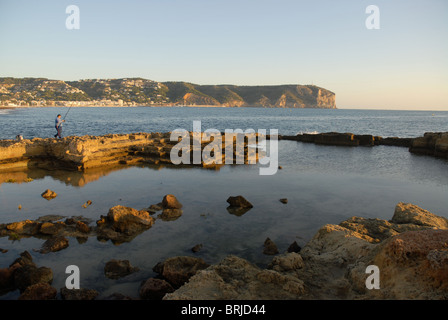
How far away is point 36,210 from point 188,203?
578 centimetres

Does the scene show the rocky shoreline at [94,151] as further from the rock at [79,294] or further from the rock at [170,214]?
the rock at [79,294]

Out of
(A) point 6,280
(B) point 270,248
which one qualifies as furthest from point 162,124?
(A) point 6,280

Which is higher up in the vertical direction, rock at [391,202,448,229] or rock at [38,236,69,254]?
rock at [391,202,448,229]

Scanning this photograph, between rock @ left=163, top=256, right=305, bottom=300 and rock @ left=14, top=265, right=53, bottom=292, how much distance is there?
350cm

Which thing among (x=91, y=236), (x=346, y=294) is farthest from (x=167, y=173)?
(x=346, y=294)

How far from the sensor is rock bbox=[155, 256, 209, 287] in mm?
6496

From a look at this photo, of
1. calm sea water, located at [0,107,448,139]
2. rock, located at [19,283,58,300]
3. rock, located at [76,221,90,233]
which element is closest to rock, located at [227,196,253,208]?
rock, located at [76,221,90,233]

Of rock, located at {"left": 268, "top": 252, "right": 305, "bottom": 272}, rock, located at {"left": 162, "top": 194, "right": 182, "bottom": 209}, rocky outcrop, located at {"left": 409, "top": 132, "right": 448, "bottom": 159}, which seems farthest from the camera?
rocky outcrop, located at {"left": 409, "top": 132, "right": 448, "bottom": 159}

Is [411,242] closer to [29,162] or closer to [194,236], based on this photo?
[194,236]

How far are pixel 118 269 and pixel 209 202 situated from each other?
5.73 meters

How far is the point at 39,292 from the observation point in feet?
19.3

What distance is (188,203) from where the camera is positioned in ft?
39.9

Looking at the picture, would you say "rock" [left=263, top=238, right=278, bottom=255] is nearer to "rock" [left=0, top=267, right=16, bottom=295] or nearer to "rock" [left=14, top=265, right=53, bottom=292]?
"rock" [left=14, top=265, right=53, bottom=292]

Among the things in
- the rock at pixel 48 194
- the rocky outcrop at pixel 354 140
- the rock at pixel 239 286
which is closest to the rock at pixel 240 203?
the rock at pixel 239 286
